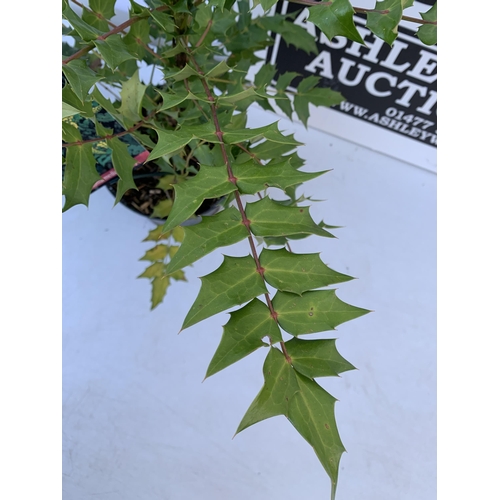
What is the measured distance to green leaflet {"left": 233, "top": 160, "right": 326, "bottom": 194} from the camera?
0.31 meters

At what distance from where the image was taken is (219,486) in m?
0.56

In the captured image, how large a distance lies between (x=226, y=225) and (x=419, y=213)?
53 centimetres

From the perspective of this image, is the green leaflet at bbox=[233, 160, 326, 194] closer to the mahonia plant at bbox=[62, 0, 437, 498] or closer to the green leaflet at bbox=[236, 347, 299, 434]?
the mahonia plant at bbox=[62, 0, 437, 498]

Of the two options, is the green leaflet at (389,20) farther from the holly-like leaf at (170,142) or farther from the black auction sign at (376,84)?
the black auction sign at (376,84)

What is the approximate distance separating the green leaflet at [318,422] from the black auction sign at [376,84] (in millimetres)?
494

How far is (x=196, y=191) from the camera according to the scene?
309 mm

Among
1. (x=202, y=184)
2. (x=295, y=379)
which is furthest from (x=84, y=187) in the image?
(x=295, y=379)

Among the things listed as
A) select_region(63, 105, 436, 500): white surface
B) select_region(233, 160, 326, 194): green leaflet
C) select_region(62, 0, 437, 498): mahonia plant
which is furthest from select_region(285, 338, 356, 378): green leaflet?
select_region(63, 105, 436, 500): white surface

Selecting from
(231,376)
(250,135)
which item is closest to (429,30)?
(250,135)

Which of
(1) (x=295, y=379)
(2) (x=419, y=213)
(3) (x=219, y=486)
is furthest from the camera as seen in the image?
(2) (x=419, y=213)

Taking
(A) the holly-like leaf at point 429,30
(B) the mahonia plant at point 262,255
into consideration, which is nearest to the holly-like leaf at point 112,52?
(B) the mahonia plant at point 262,255

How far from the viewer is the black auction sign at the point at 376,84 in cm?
62
